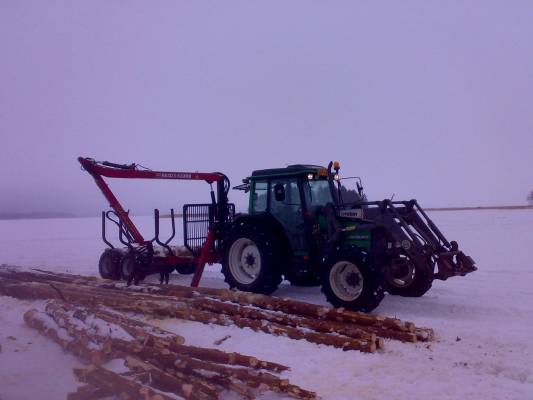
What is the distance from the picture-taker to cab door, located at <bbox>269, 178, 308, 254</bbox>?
877 centimetres

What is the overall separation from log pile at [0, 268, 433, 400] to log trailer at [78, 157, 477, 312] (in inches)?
35.6

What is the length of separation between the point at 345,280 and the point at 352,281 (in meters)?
0.14

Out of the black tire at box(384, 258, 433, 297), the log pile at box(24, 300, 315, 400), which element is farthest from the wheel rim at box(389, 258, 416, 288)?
the log pile at box(24, 300, 315, 400)

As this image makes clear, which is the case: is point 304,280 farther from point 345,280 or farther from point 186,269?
point 186,269

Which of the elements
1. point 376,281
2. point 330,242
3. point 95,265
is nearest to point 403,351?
point 376,281

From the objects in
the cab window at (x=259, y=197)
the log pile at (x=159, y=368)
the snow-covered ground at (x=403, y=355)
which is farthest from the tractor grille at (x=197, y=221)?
the log pile at (x=159, y=368)

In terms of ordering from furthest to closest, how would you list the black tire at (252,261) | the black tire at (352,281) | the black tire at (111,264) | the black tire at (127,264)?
1. the black tire at (111,264)
2. the black tire at (127,264)
3. the black tire at (252,261)
4. the black tire at (352,281)

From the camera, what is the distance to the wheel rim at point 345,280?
7539 mm

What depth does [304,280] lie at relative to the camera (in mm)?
9719

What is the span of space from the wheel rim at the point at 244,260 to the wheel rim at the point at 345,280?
1917 millimetres

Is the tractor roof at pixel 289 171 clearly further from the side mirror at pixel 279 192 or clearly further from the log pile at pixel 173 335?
the log pile at pixel 173 335

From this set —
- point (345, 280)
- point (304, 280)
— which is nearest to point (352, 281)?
point (345, 280)

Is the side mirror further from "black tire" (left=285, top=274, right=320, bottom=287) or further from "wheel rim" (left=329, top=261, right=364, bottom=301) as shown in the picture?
"wheel rim" (left=329, top=261, right=364, bottom=301)

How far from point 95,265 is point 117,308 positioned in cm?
687
